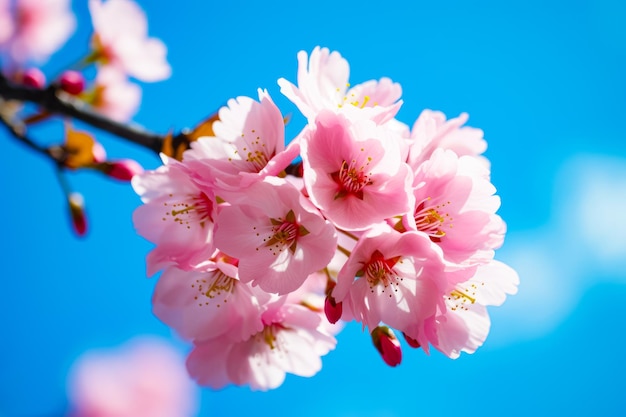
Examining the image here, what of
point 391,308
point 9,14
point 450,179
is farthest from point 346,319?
point 9,14

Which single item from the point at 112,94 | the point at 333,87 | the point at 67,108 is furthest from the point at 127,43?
the point at 333,87

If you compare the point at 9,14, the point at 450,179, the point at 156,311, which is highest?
the point at 9,14

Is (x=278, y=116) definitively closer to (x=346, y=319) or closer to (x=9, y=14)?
(x=346, y=319)

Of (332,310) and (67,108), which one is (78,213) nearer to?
(67,108)

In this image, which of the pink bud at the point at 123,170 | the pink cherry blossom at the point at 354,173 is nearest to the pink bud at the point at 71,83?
the pink bud at the point at 123,170

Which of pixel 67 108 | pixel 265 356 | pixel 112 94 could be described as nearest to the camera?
pixel 265 356

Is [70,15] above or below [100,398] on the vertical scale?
above
